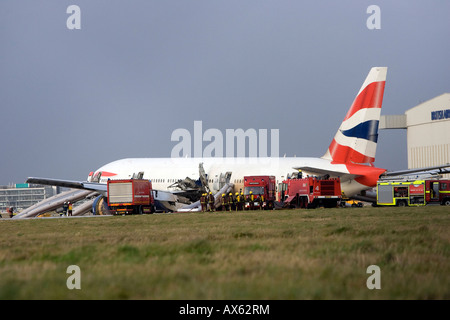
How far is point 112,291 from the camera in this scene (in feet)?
26.0

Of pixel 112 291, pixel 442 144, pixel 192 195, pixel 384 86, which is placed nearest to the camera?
pixel 112 291

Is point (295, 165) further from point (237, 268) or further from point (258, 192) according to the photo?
point (237, 268)

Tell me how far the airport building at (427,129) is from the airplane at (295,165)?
4874 cm

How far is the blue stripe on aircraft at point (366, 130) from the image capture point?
4791 centimetres

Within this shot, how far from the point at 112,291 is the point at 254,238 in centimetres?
810

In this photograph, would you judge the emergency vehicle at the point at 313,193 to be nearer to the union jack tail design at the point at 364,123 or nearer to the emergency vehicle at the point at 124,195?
the union jack tail design at the point at 364,123

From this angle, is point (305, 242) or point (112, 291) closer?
point (112, 291)

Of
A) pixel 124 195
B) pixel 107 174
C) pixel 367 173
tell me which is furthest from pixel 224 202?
pixel 107 174

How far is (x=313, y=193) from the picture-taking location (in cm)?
4588

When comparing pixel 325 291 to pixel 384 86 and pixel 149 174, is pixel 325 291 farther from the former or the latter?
pixel 149 174

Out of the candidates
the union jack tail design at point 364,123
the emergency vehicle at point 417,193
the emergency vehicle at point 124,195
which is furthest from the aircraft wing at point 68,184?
the emergency vehicle at point 417,193

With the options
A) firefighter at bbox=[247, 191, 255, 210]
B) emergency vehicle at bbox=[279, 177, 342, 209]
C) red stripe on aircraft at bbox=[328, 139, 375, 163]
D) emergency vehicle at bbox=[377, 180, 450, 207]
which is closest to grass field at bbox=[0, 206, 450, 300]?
emergency vehicle at bbox=[279, 177, 342, 209]

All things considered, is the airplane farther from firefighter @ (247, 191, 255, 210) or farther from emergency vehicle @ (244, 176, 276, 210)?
firefighter @ (247, 191, 255, 210)

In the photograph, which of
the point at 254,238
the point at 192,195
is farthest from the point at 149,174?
the point at 254,238
